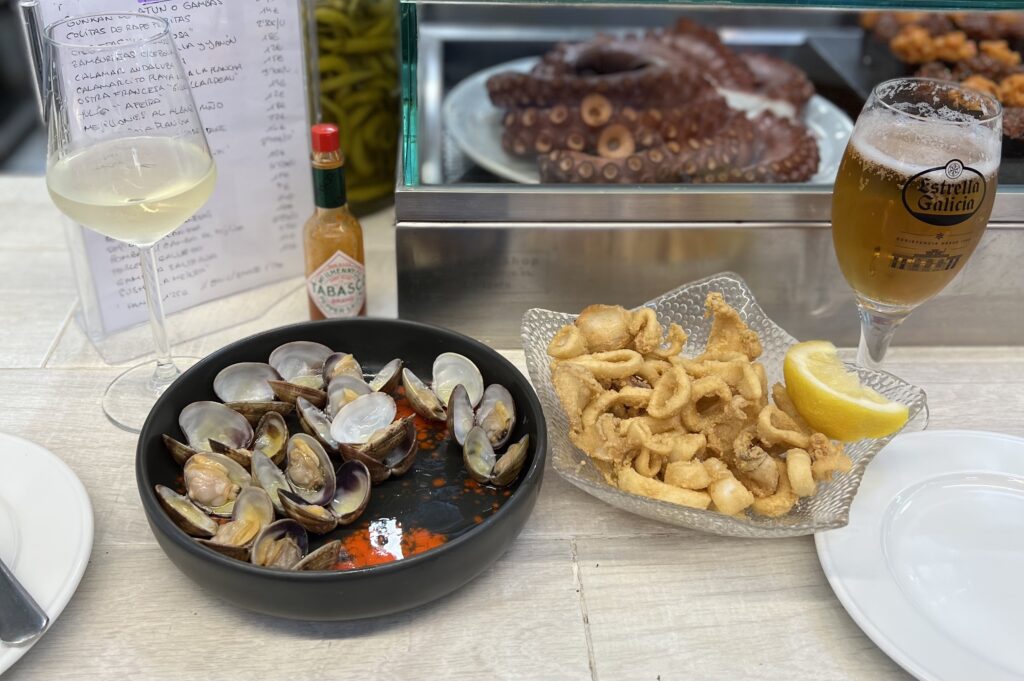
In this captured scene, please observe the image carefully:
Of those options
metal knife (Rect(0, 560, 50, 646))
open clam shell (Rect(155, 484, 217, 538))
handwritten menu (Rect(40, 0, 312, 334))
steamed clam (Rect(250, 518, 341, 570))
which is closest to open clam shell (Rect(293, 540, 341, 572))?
steamed clam (Rect(250, 518, 341, 570))

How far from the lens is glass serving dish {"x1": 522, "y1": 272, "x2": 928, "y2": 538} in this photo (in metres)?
0.83

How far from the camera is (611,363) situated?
943mm

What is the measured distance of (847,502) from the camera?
834 mm

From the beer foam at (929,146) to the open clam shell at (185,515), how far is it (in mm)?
723

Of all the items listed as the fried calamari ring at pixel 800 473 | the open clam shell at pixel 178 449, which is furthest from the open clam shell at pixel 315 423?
the fried calamari ring at pixel 800 473

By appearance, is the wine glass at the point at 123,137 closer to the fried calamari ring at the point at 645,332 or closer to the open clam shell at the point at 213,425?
Answer: the open clam shell at the point at 213,425

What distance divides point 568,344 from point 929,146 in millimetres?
403

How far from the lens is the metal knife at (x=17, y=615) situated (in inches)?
28.8

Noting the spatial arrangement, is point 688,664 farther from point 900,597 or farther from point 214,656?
point 214,656

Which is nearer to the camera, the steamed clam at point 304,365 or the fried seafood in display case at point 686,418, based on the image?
the fried seafood in display case at point 686,418

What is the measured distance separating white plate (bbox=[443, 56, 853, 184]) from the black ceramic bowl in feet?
1.22

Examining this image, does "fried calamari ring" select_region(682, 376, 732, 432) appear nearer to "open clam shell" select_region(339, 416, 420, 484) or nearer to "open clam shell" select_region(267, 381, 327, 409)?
"open clam shell" select_region(339, 416, 420, 484)

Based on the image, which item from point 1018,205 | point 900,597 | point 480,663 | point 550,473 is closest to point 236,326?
point 550,473

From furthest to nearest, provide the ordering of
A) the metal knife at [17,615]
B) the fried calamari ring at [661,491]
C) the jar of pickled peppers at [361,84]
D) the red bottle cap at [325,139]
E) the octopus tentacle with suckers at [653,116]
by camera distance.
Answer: the jar of pickled peppers at [361,84]
the octopus tentacle with suckers at [653,116]
the red bottle cap at [325,139]
the fried calamari ring at [661,491]
the metal knife at [17,615]
